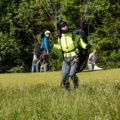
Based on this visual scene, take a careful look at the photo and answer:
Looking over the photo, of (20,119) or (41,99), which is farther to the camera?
(41,99)

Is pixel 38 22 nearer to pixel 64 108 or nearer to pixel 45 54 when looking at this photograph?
pixel 45 54

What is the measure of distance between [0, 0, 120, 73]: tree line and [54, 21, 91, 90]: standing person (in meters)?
33.5

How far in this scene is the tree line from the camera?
4550cm

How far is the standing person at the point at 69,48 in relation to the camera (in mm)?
11183

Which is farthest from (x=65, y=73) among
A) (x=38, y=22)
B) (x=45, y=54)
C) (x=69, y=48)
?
(x=38, y=22)

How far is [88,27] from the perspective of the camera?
4838cm

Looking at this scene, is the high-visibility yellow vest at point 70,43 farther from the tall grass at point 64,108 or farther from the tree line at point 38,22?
the tree line at point 38,22

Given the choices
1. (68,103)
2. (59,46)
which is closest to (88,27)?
(59,46)

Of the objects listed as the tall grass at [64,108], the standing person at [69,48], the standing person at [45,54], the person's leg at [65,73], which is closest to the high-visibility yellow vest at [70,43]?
the standing person at [69,48]

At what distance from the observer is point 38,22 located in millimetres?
48000

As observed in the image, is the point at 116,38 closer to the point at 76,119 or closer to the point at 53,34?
the point at 53,34

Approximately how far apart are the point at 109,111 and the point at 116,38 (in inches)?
1469

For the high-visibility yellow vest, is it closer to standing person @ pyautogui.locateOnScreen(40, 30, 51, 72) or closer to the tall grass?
the tall grass

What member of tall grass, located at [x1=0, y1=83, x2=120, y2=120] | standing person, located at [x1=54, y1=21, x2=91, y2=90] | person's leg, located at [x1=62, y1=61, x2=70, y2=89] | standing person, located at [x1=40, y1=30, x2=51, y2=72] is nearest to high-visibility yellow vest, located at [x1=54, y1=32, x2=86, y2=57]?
standing person, located at [x1=54, y1=21, x2=91, y2=90]
